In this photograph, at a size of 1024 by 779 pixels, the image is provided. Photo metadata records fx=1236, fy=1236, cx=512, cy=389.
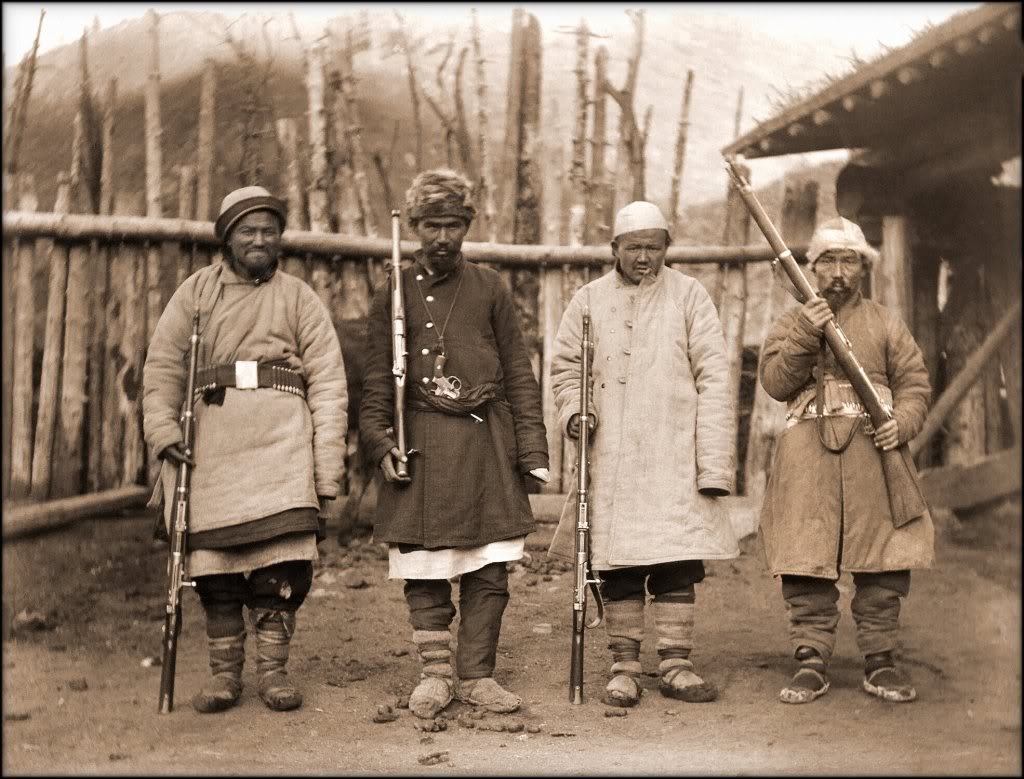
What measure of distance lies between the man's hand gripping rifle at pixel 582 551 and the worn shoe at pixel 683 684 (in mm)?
300

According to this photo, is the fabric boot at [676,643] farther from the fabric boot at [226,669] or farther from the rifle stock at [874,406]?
the fabric boot at [226,669]

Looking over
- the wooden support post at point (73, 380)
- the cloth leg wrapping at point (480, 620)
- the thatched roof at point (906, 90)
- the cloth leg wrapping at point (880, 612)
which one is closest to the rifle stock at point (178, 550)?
the cloth leg wrapping at point (480, 620)

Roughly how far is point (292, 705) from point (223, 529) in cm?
64

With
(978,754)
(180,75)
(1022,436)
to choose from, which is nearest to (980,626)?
(978,754)

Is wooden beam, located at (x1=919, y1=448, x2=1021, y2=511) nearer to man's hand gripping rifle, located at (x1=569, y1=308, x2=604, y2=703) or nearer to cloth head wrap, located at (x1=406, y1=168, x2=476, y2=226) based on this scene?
man's hand gripping rifle, located at (x1=569, y1=308, x2=604, y2=703)

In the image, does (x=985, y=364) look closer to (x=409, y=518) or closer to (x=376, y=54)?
(x=409, y=518)

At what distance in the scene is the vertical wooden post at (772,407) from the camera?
22.0ft

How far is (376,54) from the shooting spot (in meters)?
16.9

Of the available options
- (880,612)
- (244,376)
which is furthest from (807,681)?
(244,376)

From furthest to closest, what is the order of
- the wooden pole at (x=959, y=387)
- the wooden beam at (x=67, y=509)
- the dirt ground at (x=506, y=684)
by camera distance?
the wooden pole at (x=959, y=387) < the wooden beam at (x=67, y=509) < the dirt ground at (x=506, y=684)

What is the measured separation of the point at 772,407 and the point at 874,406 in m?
2.49

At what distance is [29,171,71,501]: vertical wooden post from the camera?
547cm

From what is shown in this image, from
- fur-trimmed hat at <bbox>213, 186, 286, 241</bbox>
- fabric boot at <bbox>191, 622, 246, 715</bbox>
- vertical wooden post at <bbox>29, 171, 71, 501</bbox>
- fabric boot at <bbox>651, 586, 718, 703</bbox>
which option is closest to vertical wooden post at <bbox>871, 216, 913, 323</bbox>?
fabric boot at <bbox>651, 586, 718, 703</bbox>

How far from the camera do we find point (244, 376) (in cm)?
423
